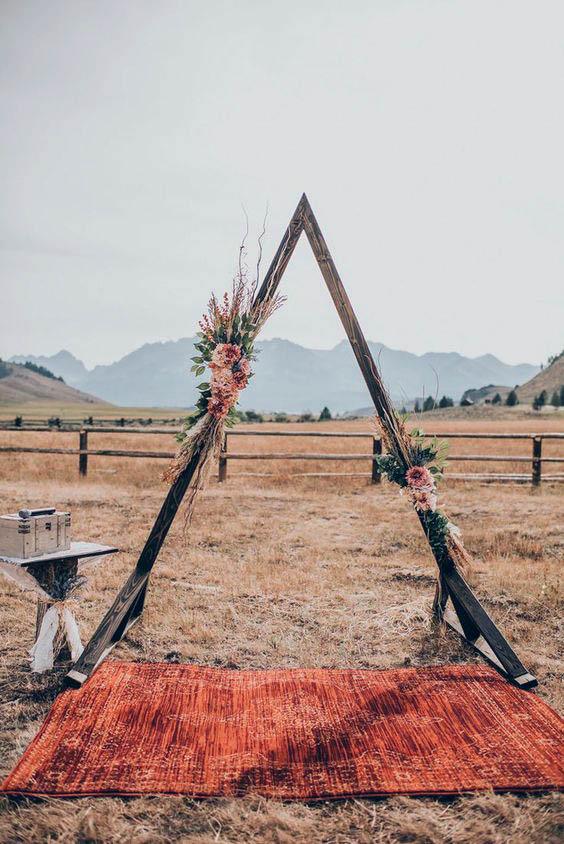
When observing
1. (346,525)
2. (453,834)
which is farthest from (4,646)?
(346,525)

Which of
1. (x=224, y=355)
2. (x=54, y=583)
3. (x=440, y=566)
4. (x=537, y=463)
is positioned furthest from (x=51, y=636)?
(x=537, y=463)

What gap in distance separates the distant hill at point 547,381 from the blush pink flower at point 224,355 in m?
121

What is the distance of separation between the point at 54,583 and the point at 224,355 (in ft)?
6.02

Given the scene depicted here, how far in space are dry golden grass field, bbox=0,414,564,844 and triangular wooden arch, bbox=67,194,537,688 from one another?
24 cm

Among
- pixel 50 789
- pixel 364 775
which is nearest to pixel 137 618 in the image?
pixel 50 789

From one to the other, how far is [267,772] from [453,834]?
84 cm

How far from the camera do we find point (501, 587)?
239 inches

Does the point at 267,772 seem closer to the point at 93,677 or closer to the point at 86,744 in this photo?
the point at 86,744

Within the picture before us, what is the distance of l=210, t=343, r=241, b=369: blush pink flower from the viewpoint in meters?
4.22

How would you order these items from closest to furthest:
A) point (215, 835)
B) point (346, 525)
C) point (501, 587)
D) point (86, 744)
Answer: point (215, 835), point (86, 744), point (501, 587), point (346, 525)

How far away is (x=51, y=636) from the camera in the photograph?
4.11 metres

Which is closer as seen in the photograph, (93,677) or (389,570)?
(93,677)

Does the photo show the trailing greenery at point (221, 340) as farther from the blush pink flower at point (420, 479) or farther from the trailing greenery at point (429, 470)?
the blush pink flower at point (420, 479)

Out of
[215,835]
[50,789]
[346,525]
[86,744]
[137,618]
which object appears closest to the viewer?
[215,835]
